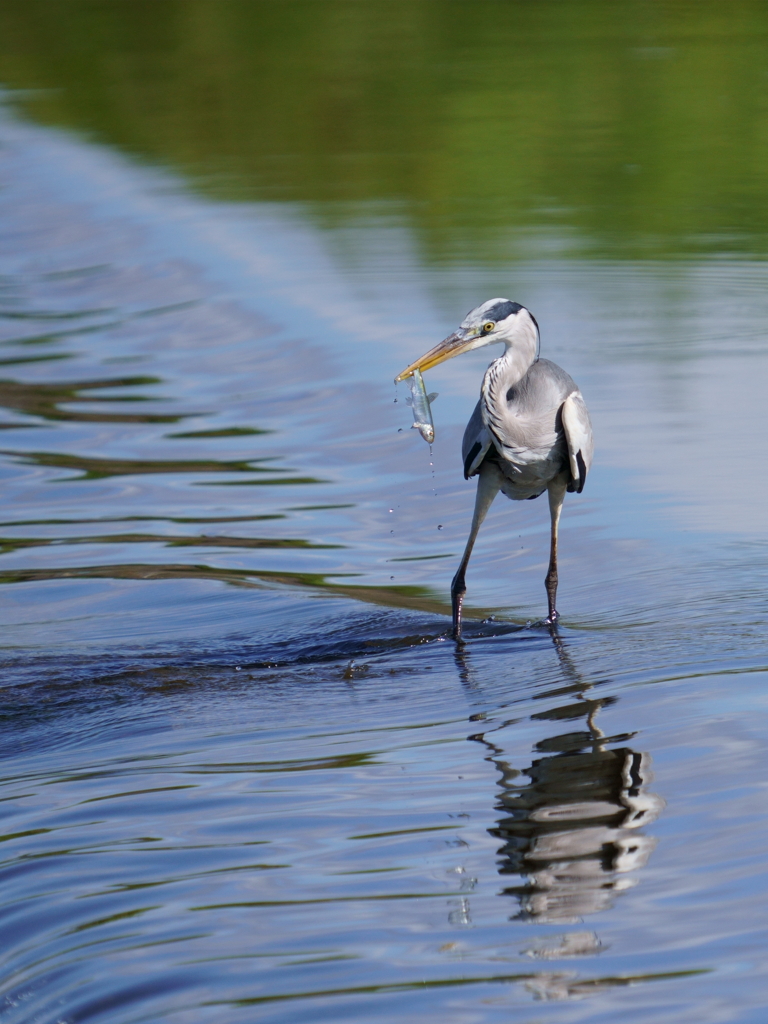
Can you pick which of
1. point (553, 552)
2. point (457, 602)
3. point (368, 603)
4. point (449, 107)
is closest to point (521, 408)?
point (553, 552)

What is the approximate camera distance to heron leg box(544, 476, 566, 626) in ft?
21.2

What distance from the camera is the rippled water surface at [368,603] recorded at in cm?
358

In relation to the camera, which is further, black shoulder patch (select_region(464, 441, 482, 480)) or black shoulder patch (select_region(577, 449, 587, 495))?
black shoulder patch (select_region(464, 441, 482, 480))

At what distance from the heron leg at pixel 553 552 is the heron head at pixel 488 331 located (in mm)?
667

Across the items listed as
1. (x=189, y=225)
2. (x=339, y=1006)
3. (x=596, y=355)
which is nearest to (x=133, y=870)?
(x=339, y=1006)

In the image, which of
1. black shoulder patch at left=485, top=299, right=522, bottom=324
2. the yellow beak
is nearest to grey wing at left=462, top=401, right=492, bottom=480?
the yellow beak

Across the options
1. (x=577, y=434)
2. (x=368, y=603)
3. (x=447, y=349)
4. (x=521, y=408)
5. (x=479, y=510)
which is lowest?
(x=368, y=603)

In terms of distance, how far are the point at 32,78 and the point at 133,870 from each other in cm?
2209

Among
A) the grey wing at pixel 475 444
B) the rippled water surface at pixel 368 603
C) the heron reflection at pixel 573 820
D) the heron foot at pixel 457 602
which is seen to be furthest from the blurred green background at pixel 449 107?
the heron reflection at pixel 573 820

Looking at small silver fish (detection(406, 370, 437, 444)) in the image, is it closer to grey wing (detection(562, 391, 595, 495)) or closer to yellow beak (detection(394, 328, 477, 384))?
yellow beak (detection(394, 328, 477, 384))

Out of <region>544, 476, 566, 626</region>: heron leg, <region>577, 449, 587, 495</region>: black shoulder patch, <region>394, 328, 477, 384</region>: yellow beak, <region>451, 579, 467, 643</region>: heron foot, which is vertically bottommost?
<region>451, 579, 467, 643</region>: heron foot

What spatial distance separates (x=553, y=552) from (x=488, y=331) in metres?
0.99

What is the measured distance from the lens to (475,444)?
680 centimetres

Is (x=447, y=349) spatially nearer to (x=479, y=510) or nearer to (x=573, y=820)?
(x=479, y=510)
